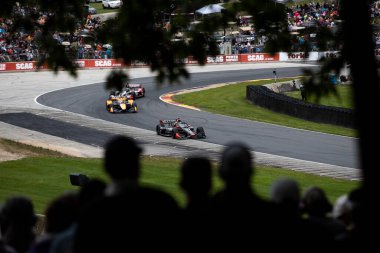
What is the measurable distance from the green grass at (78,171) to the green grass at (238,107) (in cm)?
776

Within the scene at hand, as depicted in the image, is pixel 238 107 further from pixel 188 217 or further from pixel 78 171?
pixel 188 217

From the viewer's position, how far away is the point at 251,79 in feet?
192

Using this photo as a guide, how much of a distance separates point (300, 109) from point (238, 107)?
5574 mm

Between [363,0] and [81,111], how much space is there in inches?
1487

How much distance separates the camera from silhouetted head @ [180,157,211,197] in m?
5.28

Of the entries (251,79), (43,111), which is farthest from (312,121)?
(251,79)

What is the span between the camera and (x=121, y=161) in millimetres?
4762

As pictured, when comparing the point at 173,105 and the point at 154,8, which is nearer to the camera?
the point at 154,8

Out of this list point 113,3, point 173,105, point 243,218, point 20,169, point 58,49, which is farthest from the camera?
point 113,3

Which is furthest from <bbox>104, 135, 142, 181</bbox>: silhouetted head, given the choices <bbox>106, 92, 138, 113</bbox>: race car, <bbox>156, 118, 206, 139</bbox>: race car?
<bbox>106, 92, 138, 113</bbox>: race car

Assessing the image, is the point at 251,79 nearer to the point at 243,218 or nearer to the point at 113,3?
the point at 113,3

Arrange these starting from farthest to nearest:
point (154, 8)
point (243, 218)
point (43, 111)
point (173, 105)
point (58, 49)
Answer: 1. point (173, 105)
2. point (43, 111)
3. point (58, 49)
4. point (154, 8)
5. point (243, 218)

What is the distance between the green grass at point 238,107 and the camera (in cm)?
3588

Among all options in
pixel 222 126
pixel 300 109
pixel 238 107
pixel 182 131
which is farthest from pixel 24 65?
pixel 182 131
